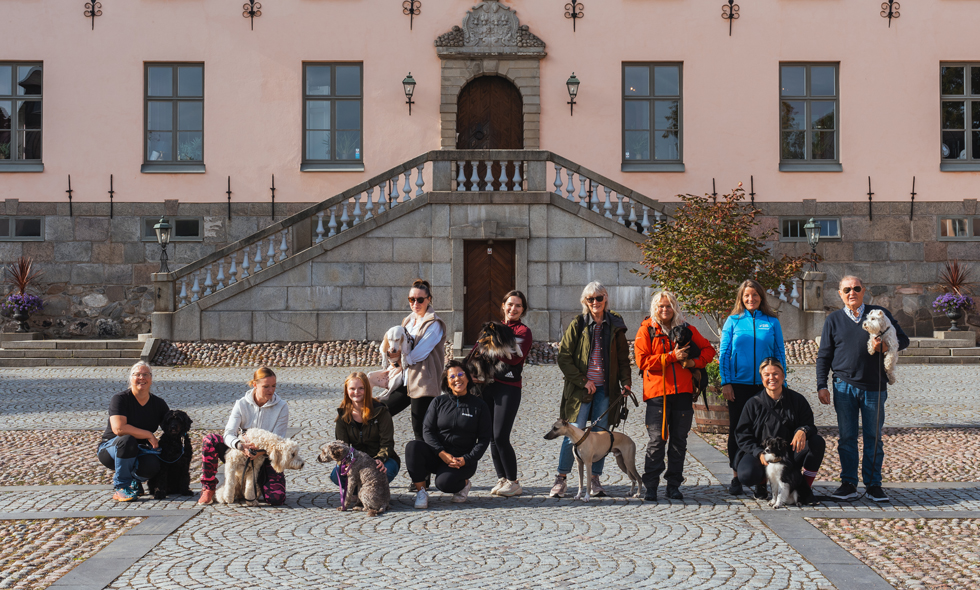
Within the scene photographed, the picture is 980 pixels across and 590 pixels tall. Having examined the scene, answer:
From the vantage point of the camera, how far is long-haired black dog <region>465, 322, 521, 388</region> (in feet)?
22.9

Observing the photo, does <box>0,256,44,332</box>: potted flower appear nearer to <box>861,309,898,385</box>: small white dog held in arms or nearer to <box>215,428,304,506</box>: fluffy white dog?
<box>215,428,304,506</box>: fluffy white dog

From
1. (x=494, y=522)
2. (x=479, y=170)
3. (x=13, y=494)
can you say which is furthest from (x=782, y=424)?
(x=479, y=170)

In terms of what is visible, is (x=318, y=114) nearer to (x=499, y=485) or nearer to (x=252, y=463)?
(x=252, y=463)

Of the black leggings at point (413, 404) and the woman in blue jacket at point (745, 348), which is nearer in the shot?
the woman in blue jacket at point (745, 348)

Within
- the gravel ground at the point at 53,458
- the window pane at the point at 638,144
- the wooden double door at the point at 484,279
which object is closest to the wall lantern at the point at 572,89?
the window pane at the point at 638,144

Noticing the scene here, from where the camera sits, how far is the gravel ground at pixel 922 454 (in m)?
7.72

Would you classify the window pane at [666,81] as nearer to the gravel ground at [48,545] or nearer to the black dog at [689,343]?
the black dog at [689,343]

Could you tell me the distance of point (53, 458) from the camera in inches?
332

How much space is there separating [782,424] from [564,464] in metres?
1.61

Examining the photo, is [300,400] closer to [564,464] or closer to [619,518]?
[564,464]

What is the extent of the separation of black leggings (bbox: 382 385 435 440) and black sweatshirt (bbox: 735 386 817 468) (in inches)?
93.0

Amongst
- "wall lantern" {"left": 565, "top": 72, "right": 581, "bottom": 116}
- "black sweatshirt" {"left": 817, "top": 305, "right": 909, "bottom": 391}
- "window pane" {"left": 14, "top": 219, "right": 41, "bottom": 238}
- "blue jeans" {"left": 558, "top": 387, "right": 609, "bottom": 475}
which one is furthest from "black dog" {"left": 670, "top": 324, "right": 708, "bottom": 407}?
"window pane" {"left": 14, "top": 219, "right": 41, "bottom": 238}

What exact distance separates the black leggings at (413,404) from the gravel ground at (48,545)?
208cm

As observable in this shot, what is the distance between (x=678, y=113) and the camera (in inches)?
768
